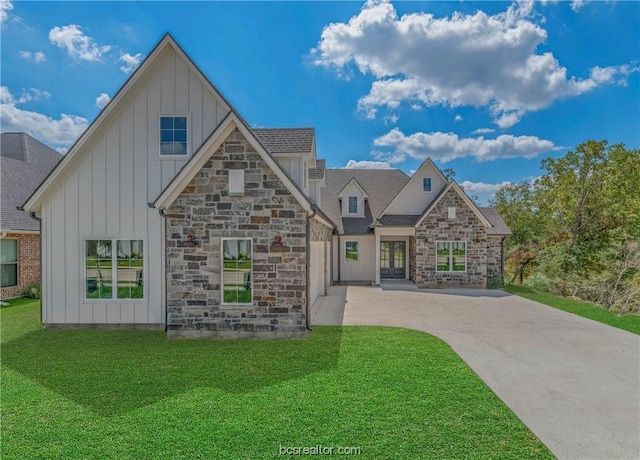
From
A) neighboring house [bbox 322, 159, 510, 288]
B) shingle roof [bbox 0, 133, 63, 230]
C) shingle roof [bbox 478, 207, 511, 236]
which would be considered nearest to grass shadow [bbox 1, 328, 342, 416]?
shingle roof [bbox 0, 133, 63, 230]

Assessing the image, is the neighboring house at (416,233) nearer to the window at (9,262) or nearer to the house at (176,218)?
the house at (176,218)

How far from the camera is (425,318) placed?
10758 mm

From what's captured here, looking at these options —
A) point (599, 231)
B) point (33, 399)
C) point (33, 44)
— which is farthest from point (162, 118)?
point (599, 231)

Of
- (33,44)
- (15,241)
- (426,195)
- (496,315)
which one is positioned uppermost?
(33,44)

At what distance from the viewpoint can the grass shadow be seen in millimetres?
5516

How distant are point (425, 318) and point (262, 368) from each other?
637cm

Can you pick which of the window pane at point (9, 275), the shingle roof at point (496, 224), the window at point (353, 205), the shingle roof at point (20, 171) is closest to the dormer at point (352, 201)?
the window at point (353, 205)

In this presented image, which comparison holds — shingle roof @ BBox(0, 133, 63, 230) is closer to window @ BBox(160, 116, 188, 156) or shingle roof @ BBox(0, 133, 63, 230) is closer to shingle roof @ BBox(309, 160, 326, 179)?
window @ BBox(160, 116, 188, 156)

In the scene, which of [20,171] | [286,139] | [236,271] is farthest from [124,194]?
[20,171]

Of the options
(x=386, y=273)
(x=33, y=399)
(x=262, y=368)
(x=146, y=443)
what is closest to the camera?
(x=146, y=443)

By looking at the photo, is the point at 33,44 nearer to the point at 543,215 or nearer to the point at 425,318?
the point at 425,318

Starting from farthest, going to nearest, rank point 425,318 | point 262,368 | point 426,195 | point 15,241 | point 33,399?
point 426,195 < point 15,241 < point 425,318 < point 262,368 < point 33,399

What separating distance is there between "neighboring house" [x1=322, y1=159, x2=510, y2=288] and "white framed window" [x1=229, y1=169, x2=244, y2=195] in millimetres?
11237

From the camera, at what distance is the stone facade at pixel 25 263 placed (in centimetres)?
1388
